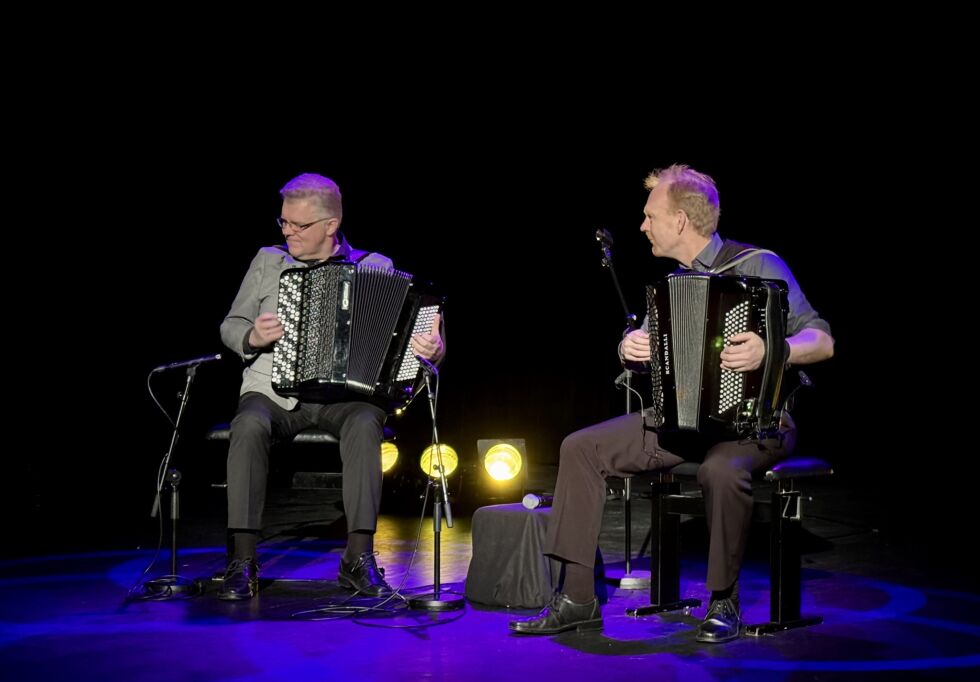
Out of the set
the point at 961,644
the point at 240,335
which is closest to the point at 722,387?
the point at 961,644

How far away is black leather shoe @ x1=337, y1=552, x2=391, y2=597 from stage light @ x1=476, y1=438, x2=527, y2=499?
2.82 ft

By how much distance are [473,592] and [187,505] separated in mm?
3206

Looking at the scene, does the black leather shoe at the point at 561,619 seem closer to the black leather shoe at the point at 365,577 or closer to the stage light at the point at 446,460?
the black leather shoe at the point at 365,577

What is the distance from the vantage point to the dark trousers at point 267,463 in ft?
12.2

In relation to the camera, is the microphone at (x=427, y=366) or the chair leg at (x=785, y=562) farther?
the microphone at (x=427, y=366)

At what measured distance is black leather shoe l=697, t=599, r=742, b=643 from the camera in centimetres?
296

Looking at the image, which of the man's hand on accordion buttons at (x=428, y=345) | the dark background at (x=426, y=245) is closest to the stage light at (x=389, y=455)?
the dark background at (x=426, y=245)

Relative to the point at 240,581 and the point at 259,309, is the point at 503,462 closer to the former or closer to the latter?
the point at 259,309

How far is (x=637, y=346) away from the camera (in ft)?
11.0

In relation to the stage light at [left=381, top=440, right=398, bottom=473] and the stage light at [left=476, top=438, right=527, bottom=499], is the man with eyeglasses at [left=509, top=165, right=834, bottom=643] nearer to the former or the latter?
the stage light at [left=476, top=438, right=527, bottom=499]

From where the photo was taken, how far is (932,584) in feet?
12.9

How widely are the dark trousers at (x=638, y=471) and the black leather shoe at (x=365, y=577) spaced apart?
0.69 m

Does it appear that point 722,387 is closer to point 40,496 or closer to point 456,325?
point 40,496

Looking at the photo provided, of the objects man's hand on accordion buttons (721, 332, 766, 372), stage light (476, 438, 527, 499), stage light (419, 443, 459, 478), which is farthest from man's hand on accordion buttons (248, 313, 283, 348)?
stage light (419, 443, 459, 478)
